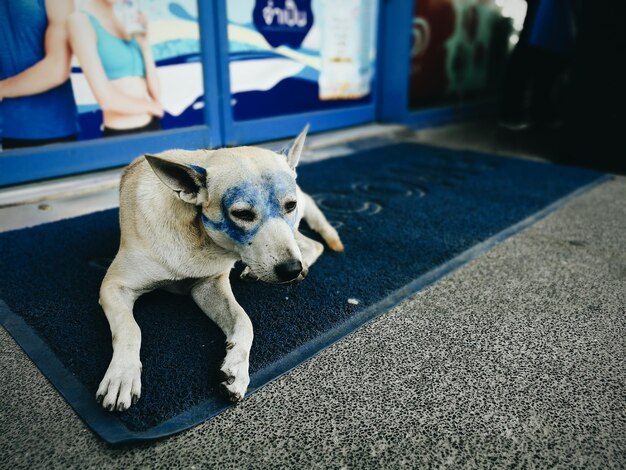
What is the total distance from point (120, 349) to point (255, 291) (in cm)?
59

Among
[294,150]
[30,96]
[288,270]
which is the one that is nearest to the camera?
[288,270]

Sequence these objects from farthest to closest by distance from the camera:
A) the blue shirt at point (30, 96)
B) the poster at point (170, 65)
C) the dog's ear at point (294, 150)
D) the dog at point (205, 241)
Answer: the poster at point (170, 65) < the blue shirt at point (30, 96) < the dog's ear at point (294, 150) < the dog at point (205, 241)

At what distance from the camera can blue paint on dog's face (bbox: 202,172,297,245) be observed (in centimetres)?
131

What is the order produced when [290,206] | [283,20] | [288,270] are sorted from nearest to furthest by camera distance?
[288,270], [290,206], [283,20]

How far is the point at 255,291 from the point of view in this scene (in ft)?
5.74

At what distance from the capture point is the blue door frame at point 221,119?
2.67 meters

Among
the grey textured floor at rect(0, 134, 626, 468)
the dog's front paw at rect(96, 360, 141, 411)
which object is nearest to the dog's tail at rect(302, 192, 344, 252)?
the grey textured floor at rect(0, 134, 626, 468)

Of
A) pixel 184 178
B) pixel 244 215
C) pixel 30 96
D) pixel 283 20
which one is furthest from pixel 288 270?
pixel 283 20

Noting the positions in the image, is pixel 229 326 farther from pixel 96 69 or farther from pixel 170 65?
pixel 170 65

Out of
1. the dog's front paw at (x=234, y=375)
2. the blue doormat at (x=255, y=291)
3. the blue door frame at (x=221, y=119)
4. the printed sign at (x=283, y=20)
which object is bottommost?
the blue doormat at (x=255, y=291)

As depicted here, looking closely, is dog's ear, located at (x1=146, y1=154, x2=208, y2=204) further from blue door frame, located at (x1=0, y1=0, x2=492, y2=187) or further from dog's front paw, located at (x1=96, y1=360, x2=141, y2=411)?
blue door frame, located at (x1=0, y1=0, x2=492, y2=187)

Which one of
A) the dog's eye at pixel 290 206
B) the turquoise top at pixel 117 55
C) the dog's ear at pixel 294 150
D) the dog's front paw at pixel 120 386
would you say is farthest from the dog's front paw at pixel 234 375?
the turquoise top at pixel 117 55

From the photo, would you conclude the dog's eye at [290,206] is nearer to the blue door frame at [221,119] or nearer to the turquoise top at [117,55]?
the blue door frame at [221,119]

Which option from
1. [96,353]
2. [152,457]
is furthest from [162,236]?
[152,457]
